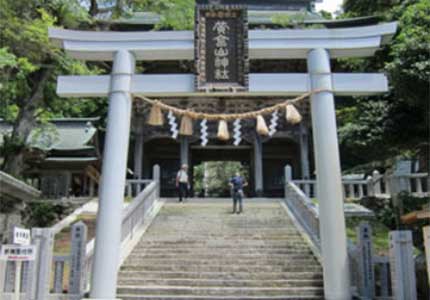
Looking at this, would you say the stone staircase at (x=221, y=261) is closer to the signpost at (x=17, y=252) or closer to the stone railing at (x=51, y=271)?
the stone railing at (x=51, y=271)

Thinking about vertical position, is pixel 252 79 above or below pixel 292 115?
above

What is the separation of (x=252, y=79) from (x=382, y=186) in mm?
10827

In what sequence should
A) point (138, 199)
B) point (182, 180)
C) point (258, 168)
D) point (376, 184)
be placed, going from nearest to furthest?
point (138, 199), point (182, 180), point (376, 184), point (258, 168)

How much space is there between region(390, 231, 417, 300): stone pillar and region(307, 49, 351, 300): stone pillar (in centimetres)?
77

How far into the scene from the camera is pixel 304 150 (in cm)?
2008

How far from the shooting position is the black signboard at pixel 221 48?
850cm

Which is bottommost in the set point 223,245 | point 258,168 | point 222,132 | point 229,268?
point 229,268

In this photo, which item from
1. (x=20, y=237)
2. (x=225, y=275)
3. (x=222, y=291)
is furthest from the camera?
(x=225, y=275)

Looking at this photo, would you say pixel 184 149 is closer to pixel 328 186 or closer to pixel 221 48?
pixel 221 48

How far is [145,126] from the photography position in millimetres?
20609

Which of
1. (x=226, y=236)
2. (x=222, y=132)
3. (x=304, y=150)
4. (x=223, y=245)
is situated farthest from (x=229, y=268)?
(x=304, y=150)

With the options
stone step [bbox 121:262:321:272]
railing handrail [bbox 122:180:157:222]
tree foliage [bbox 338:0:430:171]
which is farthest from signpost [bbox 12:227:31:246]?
tree foliage [bbox 338:0:430:171]

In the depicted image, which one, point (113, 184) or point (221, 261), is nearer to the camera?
point (113, 184)

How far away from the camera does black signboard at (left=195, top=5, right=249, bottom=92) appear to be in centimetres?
850
